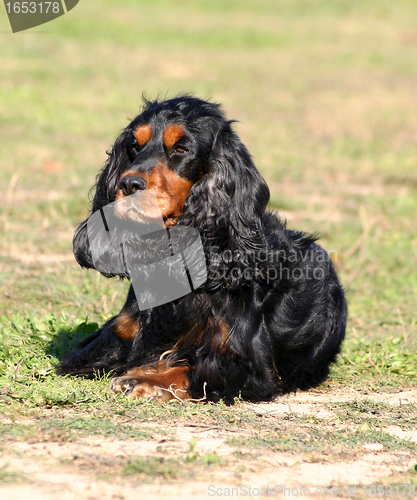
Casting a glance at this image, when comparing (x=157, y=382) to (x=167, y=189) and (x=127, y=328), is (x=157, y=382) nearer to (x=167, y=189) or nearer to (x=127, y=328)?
(x=127, y=328)

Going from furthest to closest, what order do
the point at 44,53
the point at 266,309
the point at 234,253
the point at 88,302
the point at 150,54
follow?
the point at 150,54 < the point at 44,53 < the point at 88,302 < the point at 266,309 < the point at 234,253

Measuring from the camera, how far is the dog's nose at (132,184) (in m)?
3.66

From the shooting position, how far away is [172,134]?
3918 millimetres

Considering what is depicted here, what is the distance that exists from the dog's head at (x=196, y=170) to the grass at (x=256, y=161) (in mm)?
749

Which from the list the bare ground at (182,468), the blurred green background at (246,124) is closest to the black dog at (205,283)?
the blurred green background at (246,124)

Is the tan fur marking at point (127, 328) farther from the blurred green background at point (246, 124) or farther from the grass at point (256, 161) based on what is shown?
the blurred green background at point (246, 124)

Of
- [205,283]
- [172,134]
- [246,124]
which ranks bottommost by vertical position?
[205,283]

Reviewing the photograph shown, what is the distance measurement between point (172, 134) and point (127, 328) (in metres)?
1.26

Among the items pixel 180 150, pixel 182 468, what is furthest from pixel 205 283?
pixel 182 468

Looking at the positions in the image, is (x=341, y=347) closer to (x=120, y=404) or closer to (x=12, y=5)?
(x=120, y=404)

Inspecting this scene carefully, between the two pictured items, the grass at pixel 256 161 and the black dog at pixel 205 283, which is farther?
the black dog at pixel 205 283

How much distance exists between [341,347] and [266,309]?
1.05 m

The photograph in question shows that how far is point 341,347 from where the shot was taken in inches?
197

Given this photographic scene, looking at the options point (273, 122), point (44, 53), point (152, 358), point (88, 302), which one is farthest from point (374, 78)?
point (152, 358)
